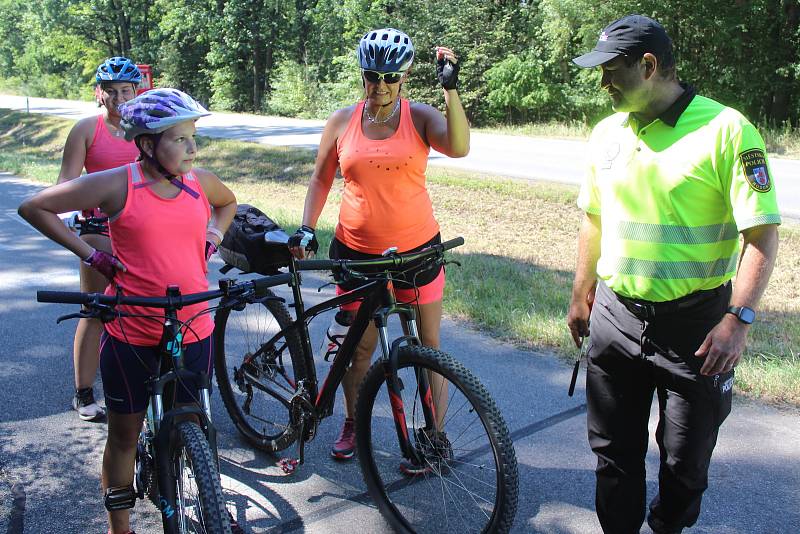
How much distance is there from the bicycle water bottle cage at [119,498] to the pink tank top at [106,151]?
205 centimetres

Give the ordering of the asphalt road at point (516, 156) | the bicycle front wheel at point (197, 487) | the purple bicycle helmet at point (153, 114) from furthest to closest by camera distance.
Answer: the asphalt road at point (516, 156)
the purple bicycle helmet at point (153, 114)
the bicycle front wheel at point (197, 487)

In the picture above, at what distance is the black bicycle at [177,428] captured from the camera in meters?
2.42

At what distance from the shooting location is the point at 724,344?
2.46 metres

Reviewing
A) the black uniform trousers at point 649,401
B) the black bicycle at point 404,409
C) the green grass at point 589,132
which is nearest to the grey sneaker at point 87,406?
the black bicycle at point 404,409

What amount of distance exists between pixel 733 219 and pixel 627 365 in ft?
2.10

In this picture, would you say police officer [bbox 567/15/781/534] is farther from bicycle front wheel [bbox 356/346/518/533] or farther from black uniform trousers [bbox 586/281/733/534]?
bicycle front wheel [bbox 356/346/518/533]

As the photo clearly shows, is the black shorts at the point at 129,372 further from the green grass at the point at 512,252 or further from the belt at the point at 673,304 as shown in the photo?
the green grass at the point at 512,252

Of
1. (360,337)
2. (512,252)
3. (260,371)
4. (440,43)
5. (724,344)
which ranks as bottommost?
(512,252)

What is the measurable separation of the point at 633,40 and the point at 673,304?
91cm

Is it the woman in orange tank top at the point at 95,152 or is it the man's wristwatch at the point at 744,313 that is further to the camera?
the woman in orange tank top at the point at 95,152

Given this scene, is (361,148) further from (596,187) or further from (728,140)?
(728,140)

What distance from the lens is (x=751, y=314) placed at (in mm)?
2426

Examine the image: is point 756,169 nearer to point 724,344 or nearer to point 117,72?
point 724,344

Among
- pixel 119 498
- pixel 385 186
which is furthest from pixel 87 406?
pixel 385 186
